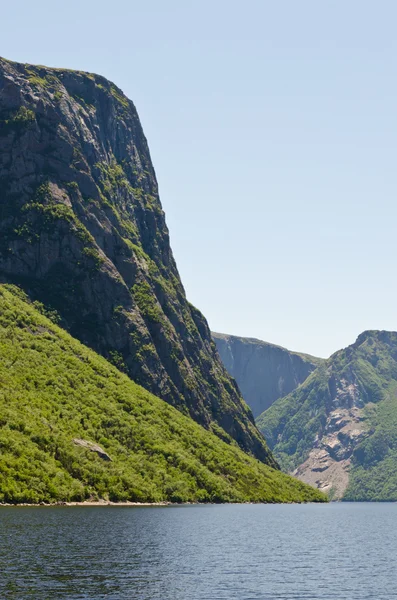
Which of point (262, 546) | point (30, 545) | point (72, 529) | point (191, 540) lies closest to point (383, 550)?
point (262, 546)

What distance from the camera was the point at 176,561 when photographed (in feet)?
325

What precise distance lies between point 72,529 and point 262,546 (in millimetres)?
32507

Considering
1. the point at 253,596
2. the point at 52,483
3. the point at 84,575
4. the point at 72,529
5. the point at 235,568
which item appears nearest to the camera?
the point at 253,596

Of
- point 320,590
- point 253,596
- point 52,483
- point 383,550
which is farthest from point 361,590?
point 52,483

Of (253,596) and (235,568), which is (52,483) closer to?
(235,568)

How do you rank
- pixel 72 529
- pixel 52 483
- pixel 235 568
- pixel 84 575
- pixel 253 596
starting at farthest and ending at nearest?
pixel 52 483 < pixel 72 529 < pixel 235 568 < pixel 84 575 < pixel 253 596

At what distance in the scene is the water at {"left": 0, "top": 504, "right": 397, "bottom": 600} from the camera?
77062mm

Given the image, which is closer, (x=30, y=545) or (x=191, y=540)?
(x=30, y=545)

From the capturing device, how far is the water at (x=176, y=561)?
253 feet

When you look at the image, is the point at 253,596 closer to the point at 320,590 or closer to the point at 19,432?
the point at 320,590

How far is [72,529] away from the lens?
406 ft

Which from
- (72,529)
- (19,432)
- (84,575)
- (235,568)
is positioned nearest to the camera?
(84,575)

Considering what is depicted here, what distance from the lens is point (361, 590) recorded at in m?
84.0

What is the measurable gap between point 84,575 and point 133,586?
6896mm
